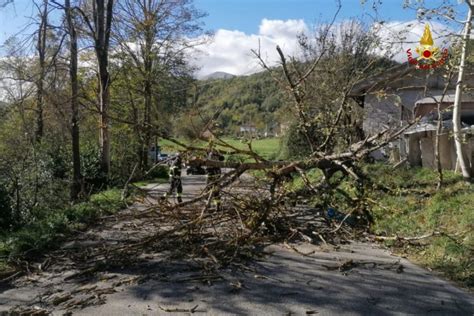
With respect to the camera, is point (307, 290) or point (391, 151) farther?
point (391, 151)

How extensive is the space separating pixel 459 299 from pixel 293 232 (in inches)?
139

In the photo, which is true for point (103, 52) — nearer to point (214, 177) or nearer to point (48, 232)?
point (48, 232)

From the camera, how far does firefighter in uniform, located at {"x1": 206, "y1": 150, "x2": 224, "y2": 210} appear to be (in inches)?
343

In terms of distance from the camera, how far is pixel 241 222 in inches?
338

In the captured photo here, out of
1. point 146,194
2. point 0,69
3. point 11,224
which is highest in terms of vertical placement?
point 0,69

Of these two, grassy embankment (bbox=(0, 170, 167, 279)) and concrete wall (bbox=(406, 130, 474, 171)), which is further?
Answer: concrete wall (bbox=(406, 130, 474, 171))

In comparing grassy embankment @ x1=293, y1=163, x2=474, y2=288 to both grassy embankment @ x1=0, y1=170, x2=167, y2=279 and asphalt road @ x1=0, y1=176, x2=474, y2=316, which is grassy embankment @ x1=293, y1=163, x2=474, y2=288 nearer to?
asphalt road @ x1=0, y1=176, x2=474, y2=316

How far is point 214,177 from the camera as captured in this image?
910 cm

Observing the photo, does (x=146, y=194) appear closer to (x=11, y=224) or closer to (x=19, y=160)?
(x=11, y=224)

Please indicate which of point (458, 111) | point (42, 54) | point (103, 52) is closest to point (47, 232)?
point (458, 111)

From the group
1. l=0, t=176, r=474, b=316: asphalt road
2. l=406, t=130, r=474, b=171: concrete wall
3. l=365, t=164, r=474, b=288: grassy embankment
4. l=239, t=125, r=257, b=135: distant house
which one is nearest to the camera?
l=0, t=176, r=474, b=316: asphalt road

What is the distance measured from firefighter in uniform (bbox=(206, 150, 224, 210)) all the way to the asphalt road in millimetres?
1630

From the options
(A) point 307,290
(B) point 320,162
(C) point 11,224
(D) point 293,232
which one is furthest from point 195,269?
(C) point 11,224

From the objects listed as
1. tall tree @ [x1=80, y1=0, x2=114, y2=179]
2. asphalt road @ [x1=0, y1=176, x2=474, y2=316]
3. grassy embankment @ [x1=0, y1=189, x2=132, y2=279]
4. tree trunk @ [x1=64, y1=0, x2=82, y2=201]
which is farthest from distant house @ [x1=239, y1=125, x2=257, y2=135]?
tall tree @ [x1=80, y1=0, x2=114, y2=179]
